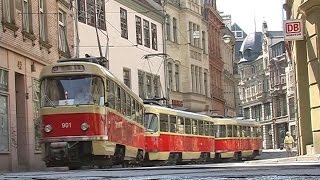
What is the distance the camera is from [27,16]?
89.8 feet

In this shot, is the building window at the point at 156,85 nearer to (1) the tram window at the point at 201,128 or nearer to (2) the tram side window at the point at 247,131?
(2) the tram side window at the point at 247,131

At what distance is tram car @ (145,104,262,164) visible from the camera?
29875mm

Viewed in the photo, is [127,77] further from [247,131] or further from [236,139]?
[247,131]

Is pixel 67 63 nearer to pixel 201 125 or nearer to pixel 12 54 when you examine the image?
pixel 12 54

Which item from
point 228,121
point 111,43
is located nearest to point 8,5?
point 111,43

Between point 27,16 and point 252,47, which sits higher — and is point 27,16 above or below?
below

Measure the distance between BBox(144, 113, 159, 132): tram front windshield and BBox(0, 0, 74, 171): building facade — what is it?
4681 mm

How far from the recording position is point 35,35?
28.0m

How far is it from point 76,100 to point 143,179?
1100cm

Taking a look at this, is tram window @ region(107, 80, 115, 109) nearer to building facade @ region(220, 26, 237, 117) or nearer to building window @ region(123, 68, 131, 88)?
building window @ region(123, 68, 131, 88)

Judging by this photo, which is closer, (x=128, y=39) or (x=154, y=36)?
(x=128, y=39)

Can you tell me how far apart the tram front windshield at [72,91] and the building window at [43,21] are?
29.1 feet

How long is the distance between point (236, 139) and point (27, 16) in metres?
20.8

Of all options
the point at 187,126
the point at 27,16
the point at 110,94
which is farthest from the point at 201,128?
the point at 110,94
